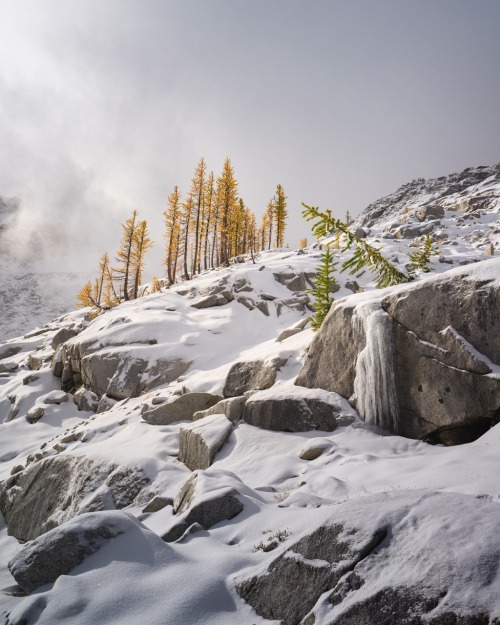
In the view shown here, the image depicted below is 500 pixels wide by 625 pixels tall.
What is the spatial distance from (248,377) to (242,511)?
702 cm

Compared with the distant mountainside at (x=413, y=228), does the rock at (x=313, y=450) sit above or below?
below

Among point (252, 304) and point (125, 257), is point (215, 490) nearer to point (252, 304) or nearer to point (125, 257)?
point (252, 304)

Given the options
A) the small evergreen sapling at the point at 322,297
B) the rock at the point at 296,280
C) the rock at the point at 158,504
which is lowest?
the rock at the point at 158,504

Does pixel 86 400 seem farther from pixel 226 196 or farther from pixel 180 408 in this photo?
pixel 226 196

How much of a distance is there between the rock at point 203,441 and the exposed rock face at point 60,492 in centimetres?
123

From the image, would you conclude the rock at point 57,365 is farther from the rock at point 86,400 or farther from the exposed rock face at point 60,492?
the exposed rock face at point 60,492

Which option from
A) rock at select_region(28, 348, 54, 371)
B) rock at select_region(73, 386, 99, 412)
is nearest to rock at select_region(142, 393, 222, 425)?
rock at select_region(73, 386, 99, 412)

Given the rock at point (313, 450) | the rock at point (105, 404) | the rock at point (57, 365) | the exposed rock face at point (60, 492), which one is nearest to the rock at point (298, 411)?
the rock at point (313, 450)

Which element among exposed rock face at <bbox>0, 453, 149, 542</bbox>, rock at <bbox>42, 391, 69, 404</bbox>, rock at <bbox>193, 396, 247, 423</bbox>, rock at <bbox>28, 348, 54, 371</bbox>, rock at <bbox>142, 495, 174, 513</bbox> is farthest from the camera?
rock at <bbox>28, 348, 54, 371</bbox>

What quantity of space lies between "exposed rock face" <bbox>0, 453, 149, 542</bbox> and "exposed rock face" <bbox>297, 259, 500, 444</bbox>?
5788 mm

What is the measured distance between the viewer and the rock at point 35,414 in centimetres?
1733

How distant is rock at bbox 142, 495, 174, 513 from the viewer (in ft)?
22.9

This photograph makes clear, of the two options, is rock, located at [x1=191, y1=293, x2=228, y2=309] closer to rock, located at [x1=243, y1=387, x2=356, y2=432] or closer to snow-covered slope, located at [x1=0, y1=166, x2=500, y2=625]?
snow-covered slope, located at [x1=0, y1=166, x2=500, y2=625]

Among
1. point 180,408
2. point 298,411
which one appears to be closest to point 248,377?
point 180,408
